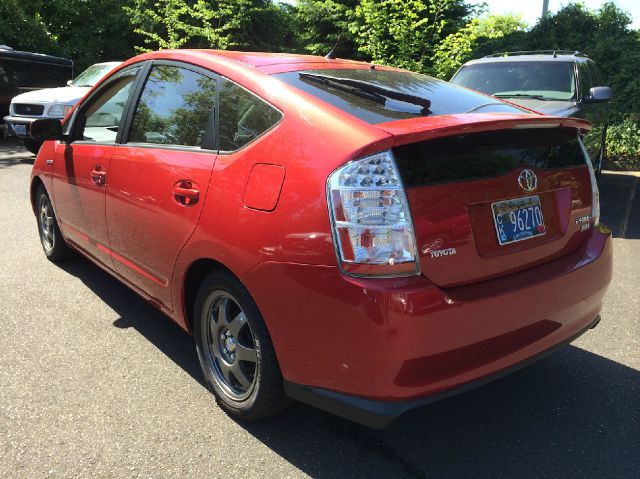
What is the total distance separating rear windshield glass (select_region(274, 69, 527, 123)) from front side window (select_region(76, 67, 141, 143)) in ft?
4.52

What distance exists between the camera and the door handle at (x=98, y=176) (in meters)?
3.50

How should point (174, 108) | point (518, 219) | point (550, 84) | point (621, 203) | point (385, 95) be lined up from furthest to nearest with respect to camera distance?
point (621, 203) → point (550, 84) → point (174, 108) → point (385, 95) → point (518, 219)

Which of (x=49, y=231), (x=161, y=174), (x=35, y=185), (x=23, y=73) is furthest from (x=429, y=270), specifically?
(x=23, y=73)

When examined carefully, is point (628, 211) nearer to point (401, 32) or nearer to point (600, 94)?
point (600, 94)

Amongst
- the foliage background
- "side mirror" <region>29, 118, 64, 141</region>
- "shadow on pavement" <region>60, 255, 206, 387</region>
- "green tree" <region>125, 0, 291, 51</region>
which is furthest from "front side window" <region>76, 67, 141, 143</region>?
"green tree" <region>125, 0, 291, 51</region>

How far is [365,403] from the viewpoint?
2135 mm

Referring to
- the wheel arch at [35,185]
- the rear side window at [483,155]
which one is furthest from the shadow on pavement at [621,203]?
the wheel arch at [35,185]

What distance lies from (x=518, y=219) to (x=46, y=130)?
3.27m

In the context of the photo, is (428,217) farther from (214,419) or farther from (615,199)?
(615,199)

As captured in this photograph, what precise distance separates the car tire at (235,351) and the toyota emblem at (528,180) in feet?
4.04

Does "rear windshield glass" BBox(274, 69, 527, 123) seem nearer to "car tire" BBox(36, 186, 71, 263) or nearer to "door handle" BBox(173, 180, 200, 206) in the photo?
"door handle" BBox(173, 180, 200, 206)

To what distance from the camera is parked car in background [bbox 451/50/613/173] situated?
6.69m

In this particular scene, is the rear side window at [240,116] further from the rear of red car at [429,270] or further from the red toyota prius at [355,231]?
the rear of red car at [429,270]

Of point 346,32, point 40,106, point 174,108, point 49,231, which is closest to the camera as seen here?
point 174,108
